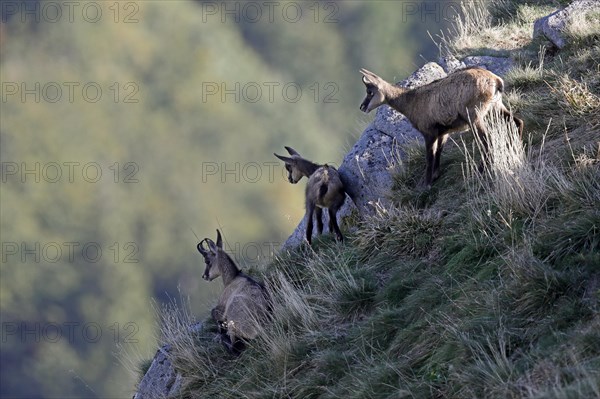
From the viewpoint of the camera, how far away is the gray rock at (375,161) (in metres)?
13.7

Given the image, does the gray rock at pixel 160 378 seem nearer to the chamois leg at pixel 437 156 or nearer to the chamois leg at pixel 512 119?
the chamois leg at pixel 437 156

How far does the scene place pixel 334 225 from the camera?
44.8 ft

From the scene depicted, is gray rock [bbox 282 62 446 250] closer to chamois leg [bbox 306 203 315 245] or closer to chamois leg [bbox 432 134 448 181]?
chamois leg [bbox 306 203 315 245]

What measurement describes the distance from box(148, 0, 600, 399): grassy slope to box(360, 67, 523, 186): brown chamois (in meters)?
0.30

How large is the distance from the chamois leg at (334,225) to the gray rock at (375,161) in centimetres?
30

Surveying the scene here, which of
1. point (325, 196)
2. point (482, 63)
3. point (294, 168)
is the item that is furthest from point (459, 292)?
point (482, 63)

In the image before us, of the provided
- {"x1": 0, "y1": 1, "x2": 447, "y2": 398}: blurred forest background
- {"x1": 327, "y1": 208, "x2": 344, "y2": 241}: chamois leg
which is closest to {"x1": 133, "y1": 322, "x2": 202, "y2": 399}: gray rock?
{"x1": 327, "y1": 208, "x2": 344, "y2": 241}: chamois leg

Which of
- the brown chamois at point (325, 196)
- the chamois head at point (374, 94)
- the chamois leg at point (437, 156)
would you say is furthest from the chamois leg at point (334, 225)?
the chamois leg at point (437, 156)

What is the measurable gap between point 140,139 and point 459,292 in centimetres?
8332

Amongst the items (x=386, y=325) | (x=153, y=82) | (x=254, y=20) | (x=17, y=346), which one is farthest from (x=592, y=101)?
(x=254, y=20)

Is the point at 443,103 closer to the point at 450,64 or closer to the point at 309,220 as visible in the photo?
the point at 309,220

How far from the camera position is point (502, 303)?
29.8 feet

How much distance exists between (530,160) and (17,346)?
214 ft

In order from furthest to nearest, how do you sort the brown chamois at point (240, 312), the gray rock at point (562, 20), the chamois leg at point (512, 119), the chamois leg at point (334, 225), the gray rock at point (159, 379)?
the gray rock at point (562, 20), the chamois leg at point (334, 225), the gray rock at point (159, 379), the chamois leg at point (512, 119), the brown chamois at point (240, 312)
